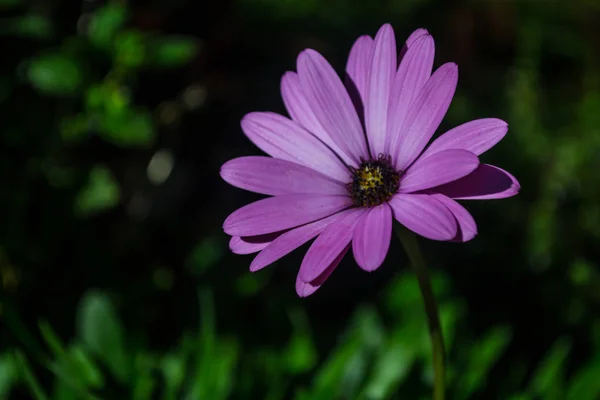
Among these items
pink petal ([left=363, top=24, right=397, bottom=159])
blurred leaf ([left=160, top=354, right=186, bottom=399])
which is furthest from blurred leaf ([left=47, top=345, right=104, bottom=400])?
pink petal ([left=363, top=24, right=397, bottom=159])

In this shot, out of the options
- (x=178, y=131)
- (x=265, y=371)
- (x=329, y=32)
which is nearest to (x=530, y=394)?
(x=265, y=371)

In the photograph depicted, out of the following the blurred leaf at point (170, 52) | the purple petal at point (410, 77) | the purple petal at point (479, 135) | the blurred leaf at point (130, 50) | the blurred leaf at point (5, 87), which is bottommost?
the purple petal at point (479, 135)

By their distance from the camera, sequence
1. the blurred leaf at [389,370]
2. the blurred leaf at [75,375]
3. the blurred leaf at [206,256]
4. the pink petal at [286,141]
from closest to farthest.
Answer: the pink petal at [286,141]
the blurred leaf at [75,375]
the blurred leaf at [389,370]
the blurred leaf at [206,256]

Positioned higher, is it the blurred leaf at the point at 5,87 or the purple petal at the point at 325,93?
the blurred leaf at the point at 5,87

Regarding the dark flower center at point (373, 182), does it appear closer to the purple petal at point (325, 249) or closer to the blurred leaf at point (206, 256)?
the purple petal at point (325, 249)

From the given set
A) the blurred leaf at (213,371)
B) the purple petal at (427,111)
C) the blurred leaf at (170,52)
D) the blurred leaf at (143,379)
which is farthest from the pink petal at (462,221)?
the blurred leaf at (170,52)

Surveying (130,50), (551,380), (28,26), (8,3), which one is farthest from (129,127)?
(551,380)
